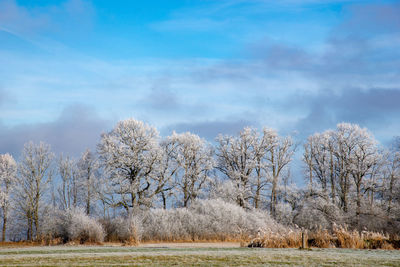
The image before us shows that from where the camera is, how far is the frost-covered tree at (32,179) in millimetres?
44312

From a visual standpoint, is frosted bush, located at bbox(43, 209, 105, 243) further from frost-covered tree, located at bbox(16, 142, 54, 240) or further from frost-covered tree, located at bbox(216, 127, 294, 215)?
frost-covered tree, located at bbox(216, 127, 294, 215)

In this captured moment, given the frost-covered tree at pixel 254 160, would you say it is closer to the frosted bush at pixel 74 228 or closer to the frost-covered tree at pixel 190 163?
the frost-covered tree at pixel 190 163

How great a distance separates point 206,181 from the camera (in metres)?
45.9

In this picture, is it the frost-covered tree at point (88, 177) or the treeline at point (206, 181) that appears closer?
the treeline at point (206, 181)

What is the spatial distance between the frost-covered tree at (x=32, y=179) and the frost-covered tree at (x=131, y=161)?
630cm

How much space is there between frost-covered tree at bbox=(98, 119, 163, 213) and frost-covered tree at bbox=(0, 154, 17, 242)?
37.4ft

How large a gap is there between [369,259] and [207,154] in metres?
32.2

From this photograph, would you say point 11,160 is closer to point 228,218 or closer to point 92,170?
point 92,170

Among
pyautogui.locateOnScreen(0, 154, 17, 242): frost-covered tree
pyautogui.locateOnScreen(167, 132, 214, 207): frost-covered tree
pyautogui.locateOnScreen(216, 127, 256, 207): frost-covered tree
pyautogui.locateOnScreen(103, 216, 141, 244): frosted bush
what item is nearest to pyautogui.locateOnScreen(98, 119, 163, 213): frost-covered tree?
pyautogui.locateOnScreen(167, 132, 214, 207): frost-covered tree

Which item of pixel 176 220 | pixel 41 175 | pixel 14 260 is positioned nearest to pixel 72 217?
pixel 176 220

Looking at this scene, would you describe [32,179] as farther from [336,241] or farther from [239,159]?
[336,241]

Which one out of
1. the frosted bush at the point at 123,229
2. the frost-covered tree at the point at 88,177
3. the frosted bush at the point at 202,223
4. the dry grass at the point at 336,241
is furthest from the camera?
the frost-covered tree at the point at 88,177

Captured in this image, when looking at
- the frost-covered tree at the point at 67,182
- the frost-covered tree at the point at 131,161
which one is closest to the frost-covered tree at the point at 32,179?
the frost-covered tree at the point at 67,182

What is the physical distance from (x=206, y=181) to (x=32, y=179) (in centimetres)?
1722
